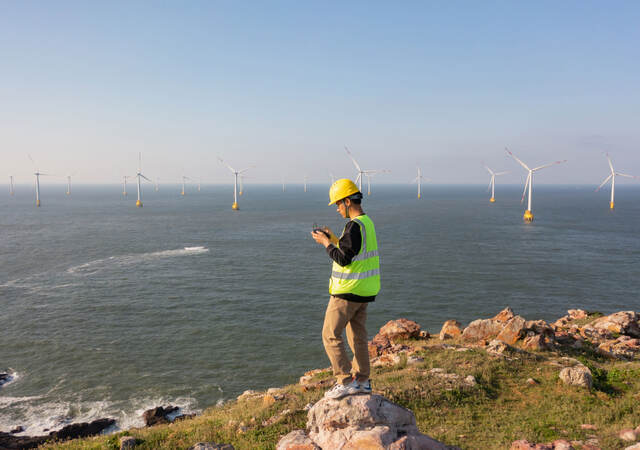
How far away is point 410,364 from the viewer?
12836mm

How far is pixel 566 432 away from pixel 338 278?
5887 mm

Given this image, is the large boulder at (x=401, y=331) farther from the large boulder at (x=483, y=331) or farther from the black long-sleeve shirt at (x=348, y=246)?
the black long-sleeve shirt at (x=348, y=246)

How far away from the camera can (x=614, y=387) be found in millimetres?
10648

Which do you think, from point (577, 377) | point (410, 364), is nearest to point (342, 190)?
point (410, 364)

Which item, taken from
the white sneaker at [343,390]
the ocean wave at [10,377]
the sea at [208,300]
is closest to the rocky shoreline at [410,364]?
the white sneaker at [343,390]

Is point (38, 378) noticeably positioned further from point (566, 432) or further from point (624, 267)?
point (624, 267)

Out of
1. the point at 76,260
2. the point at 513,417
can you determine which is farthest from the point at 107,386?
the point at 76,260

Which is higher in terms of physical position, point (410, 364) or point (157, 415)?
point (410, 364)

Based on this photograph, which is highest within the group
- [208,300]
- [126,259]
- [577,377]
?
[577,377]

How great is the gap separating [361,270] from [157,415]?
62.0 ft

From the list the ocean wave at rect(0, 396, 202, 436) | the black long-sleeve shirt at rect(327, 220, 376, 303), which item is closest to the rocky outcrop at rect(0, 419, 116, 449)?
the ocean wave at rect(0, 396, 202, 436)

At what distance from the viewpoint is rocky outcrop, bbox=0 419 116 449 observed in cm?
1580

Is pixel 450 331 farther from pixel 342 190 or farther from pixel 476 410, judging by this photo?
pixel 342 190

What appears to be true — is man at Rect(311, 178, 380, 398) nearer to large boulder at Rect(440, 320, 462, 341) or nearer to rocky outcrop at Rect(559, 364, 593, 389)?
rocky outcrop at Rect(559, 364, 593, 389)
